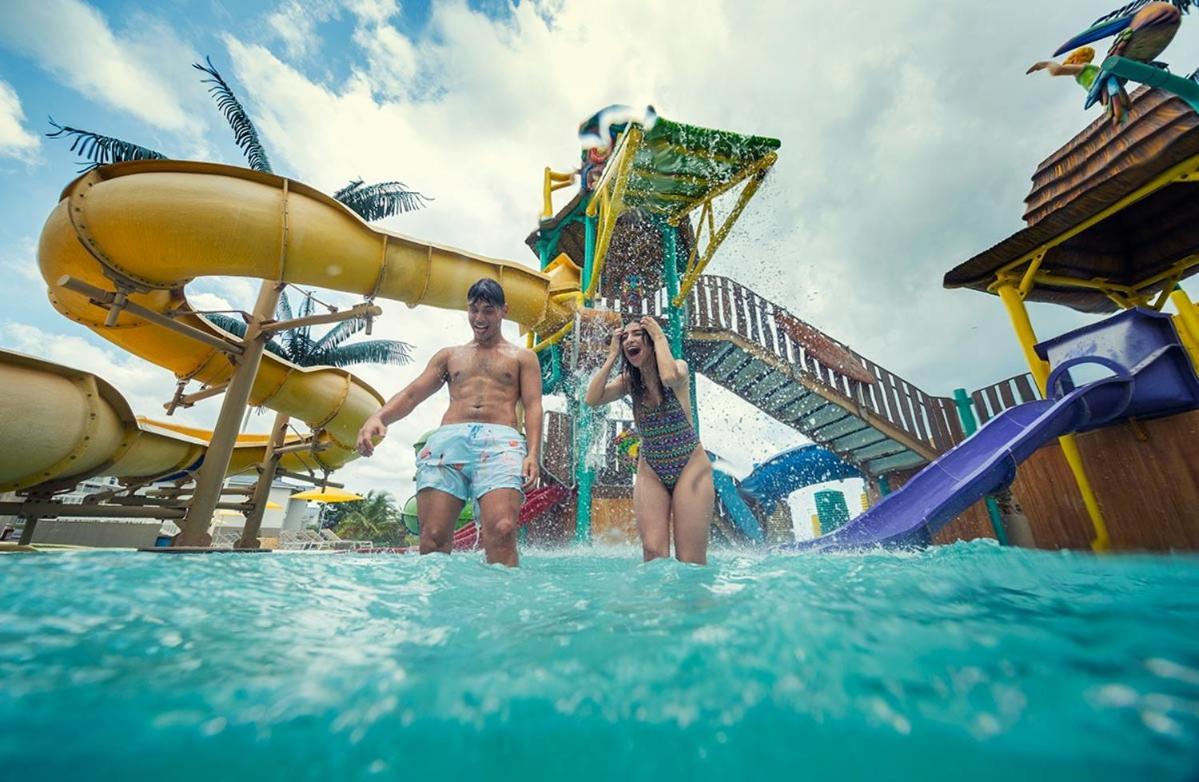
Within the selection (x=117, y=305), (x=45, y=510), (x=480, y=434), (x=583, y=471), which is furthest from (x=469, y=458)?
(x=583, y=471)

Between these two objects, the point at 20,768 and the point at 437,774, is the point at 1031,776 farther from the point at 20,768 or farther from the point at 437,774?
the point at 20,768

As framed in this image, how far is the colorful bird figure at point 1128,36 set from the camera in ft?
13.0

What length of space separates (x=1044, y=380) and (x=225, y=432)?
31.0ft

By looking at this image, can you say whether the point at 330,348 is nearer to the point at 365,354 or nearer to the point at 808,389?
the point at 365,354

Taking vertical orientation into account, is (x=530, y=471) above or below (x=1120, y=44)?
below

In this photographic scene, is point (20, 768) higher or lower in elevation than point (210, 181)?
lower

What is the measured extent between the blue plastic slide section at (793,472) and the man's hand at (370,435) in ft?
30.9

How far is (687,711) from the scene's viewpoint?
881 millimetres

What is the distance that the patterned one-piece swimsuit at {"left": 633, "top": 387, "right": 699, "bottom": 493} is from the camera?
121 inches

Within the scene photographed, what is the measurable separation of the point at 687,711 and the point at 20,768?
3.69ft

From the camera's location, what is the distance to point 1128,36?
408 cm

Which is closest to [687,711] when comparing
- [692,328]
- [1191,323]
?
[1191,323]

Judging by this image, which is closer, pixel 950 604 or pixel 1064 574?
pixel 950 604

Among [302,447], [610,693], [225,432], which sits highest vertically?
[302,447]
